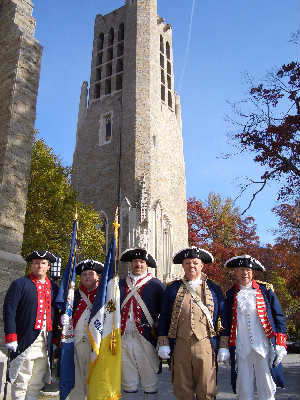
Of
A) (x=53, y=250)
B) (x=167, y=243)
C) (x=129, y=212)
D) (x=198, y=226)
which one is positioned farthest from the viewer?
(x=198, y=226)

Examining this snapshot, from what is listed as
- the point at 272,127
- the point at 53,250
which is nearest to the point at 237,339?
the point at 272,127

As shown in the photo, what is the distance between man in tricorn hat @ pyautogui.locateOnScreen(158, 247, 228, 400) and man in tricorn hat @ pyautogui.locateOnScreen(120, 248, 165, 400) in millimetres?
272

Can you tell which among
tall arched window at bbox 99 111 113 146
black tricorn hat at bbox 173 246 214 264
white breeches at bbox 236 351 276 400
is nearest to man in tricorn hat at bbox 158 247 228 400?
black tricorn hat at bbox 173 246 214 264

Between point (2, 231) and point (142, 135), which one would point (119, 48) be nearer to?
point (142, 135)

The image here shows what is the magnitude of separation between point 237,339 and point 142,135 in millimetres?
19420

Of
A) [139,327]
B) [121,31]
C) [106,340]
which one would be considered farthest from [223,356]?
[121,31]

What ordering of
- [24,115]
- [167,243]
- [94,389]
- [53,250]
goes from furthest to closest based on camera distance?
1. [167,243]
2. [53,250]
3. [24,115]
4. [94,389]

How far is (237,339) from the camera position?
4352 millimetres

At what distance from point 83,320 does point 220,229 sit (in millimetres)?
26332

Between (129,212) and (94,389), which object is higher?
(129,212)

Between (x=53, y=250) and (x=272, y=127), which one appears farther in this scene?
(x=53, y=250)

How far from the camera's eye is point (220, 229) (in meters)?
30.2

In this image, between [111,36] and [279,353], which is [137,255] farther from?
[111,36]

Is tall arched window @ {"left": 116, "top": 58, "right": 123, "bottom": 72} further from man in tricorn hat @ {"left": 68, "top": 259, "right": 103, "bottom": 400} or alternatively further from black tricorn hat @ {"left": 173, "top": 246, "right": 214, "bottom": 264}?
black tricorn hat @ {"left": 173, "top": 246, "right": 214, "bottom": 264}
